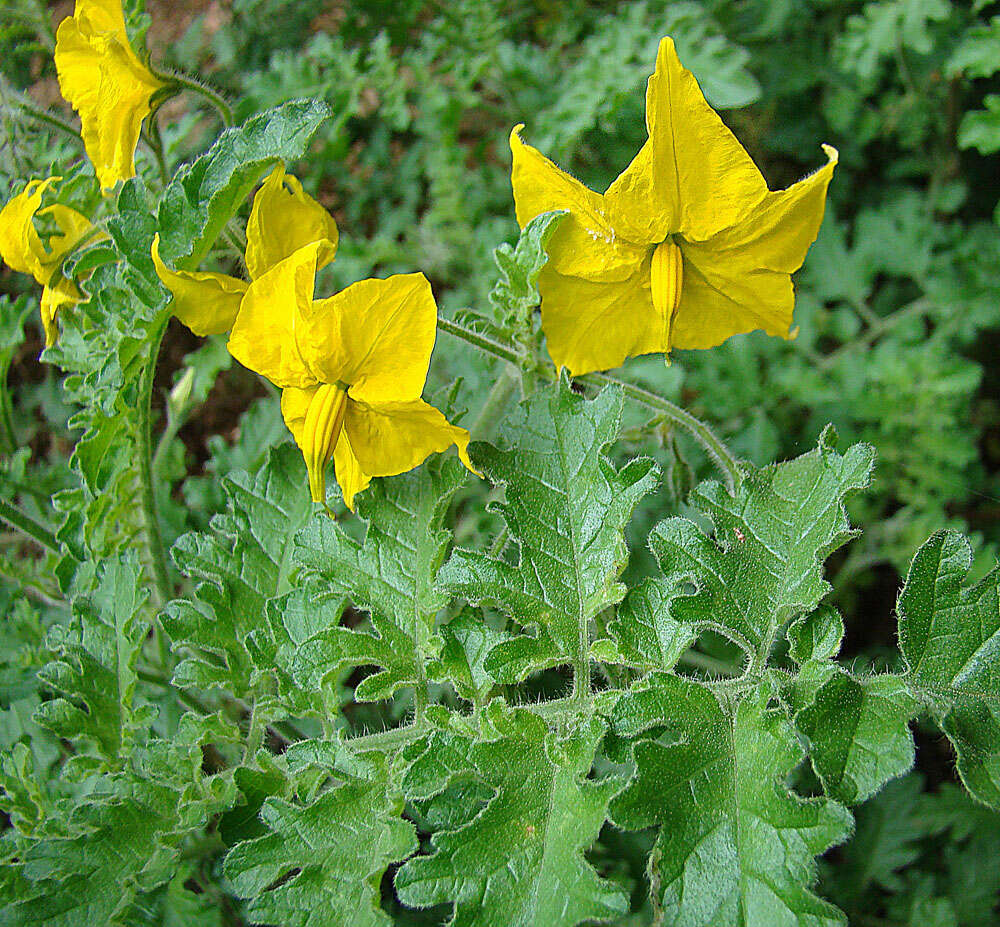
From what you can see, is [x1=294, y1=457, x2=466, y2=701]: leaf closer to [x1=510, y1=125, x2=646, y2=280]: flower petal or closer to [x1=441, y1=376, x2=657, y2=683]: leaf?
[x1=441, y1=376, x2=657, y2=683]: leaf

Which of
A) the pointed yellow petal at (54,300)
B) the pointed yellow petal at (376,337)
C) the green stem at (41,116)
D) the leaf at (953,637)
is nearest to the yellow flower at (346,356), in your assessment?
the pointed yellow petal at (376,337)

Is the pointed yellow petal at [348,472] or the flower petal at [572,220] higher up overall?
the flower petal at [572,220]

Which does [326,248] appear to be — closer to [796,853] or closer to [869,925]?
[796,853]

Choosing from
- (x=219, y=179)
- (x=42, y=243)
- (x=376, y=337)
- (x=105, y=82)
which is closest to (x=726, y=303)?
(x=376, y=337)

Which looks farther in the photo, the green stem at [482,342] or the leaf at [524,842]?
the green stem at [482,342]

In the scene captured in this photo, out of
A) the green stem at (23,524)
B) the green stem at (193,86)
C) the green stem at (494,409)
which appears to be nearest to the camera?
the green stem at (193,86)

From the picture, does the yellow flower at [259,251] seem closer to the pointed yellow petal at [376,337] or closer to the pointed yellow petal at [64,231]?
the pointed yellow petal at [376,337]

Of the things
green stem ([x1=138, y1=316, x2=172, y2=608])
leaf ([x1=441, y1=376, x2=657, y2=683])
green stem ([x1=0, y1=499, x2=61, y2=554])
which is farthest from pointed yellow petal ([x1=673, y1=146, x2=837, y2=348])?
green stem ([x1=0, y1=499, x2=61, y2=554])
